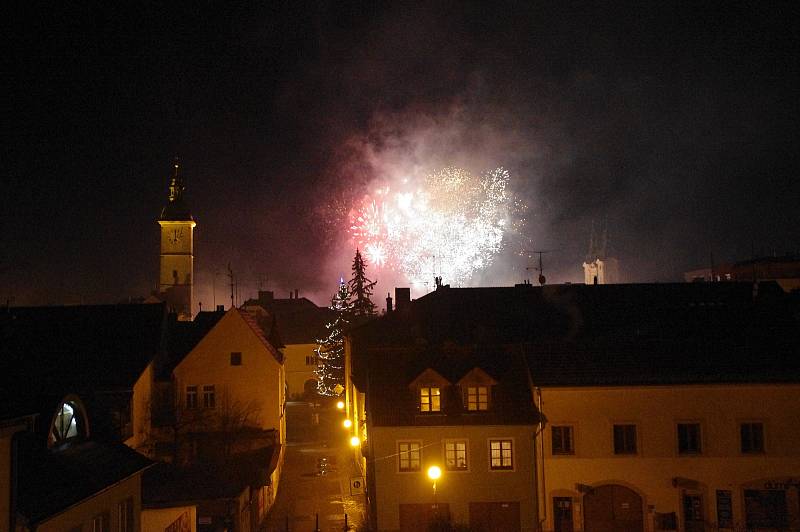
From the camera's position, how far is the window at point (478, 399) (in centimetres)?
3033

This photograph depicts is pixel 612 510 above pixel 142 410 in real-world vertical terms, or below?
below

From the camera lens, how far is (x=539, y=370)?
30.9 metres

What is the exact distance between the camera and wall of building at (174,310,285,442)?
4081 cm

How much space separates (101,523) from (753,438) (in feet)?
78.9

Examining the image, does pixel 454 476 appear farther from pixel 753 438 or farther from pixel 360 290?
pixel 360 290

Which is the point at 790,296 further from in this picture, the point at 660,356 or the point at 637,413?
the point at 637,413

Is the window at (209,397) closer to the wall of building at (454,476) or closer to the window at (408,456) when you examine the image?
the wall of building at (454,476)

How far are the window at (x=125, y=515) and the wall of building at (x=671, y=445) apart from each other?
15921 mm

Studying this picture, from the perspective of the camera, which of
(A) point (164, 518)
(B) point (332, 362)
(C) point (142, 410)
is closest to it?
(A) point (164, 518)

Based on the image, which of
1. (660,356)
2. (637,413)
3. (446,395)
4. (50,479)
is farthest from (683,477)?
(50,479)

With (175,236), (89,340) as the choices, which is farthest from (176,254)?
(89,340)

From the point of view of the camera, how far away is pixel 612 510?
96.7 ft

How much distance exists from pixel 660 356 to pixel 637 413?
2.83m

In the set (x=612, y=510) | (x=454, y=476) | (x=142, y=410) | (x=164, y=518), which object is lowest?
(x=612, y=510)
